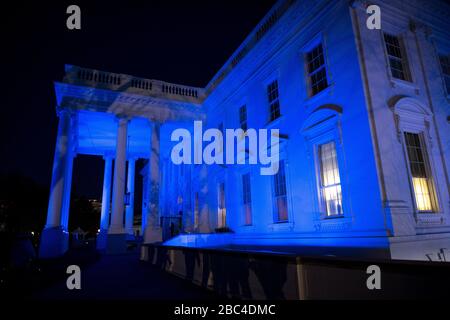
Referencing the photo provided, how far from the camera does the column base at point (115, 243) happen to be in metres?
17.0

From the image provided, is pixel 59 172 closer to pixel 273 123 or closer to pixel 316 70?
pixel 273 123

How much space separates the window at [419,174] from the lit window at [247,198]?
766 cm

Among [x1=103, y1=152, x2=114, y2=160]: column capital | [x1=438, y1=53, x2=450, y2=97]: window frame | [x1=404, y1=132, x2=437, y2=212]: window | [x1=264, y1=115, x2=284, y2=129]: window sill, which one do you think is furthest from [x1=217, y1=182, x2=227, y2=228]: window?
[x1=103, y1=152, x2=114, y2=160]: column capital

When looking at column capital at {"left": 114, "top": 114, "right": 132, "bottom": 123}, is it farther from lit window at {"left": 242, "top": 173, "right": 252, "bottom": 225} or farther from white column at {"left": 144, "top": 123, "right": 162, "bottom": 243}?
lit window at {"left": 242, "top": 173, "right": 252, "bottom": 225}

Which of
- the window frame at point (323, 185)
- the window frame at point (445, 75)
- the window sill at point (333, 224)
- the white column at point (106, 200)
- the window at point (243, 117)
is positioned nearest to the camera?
the window sill at point (333, 224)

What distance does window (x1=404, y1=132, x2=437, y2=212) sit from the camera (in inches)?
352

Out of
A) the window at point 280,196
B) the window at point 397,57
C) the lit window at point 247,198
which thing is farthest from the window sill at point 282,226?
the window at point 397,57

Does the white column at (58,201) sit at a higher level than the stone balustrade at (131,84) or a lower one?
lower

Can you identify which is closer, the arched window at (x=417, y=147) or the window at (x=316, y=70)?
the arched window at (x=417, y=147)

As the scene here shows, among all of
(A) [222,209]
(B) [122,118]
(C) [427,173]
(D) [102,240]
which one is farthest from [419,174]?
(D) [102,240]

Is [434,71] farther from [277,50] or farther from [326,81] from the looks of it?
[277,50]

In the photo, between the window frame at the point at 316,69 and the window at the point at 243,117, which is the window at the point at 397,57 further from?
the window at the point at 243,117
